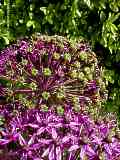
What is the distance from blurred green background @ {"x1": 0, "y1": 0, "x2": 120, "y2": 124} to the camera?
215 inches

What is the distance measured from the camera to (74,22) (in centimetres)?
544

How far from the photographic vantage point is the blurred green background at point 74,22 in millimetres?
5457

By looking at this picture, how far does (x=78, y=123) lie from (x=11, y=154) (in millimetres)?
422

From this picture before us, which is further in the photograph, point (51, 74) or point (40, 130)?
point (51, 74)

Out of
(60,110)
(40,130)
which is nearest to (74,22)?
(60,110)

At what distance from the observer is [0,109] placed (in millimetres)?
3840

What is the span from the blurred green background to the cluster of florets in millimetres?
849

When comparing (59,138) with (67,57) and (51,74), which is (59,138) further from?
(67,57)

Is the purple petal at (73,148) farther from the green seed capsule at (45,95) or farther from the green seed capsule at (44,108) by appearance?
the green seed capsule at (45,95)

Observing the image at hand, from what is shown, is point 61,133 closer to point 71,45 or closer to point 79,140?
point 79,140

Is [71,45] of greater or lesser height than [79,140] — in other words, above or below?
above

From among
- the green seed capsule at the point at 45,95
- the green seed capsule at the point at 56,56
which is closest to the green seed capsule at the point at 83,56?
the green seed capsule at the point at 56,56

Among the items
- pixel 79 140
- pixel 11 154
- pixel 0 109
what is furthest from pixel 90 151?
pixel 0 109

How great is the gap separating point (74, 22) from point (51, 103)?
146 cm
